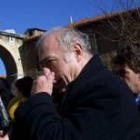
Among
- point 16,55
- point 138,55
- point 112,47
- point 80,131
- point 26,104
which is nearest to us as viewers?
point 80,131

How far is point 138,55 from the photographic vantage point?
162 inches

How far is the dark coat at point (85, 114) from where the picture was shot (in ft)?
6.56

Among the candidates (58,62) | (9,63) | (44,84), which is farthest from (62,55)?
(9,63)

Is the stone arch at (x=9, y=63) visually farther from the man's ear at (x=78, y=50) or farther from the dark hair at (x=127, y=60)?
the man's ear at (x=78, y=50)

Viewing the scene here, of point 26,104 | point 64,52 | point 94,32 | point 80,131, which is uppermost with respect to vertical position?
point 94,32

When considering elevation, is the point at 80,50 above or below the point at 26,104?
above

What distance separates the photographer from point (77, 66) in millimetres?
2305

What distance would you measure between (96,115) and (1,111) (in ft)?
2.11

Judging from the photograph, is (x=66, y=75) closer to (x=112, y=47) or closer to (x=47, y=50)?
(x=47, y=50)

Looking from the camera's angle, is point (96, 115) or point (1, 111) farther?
point (1, 111)

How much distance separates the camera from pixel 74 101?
2137 mm

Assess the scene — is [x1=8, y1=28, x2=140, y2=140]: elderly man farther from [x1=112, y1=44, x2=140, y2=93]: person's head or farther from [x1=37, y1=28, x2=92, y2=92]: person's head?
[x1=112, y1=44, x2=140, y2=93]: person's head

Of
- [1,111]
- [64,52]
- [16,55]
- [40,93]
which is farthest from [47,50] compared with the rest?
[16,55]

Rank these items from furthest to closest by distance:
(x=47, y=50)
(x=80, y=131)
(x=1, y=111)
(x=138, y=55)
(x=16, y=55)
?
(x=16, y=55)
(x=138, y=55)
(x=1, y=111)
(x=47, y=50)
(x=80, y=131)
